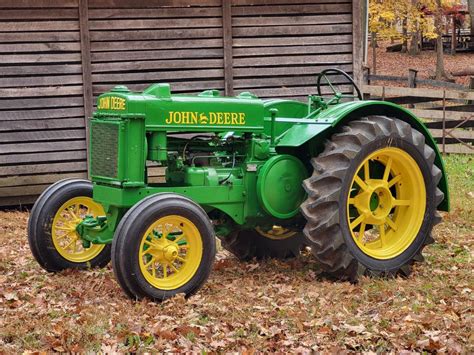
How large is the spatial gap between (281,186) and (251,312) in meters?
1.51

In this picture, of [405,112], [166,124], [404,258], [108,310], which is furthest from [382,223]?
[108,310]

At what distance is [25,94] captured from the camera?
38.0 ft

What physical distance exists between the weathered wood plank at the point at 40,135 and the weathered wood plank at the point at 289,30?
2.59m

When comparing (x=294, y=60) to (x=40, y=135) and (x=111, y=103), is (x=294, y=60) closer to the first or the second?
(x=40, y=135)

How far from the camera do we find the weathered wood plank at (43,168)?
1165cm

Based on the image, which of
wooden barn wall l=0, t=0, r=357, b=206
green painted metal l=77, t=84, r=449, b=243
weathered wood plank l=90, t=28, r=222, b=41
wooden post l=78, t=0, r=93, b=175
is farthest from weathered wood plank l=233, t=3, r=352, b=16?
green painted metal l=77, t=84, r=449, b=243

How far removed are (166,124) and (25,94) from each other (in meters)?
5.08

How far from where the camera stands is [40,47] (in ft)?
38.1

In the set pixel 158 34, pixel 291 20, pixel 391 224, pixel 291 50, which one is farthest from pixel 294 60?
pixel 391 224

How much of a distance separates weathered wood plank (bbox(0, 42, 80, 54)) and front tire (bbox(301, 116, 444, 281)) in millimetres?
5348

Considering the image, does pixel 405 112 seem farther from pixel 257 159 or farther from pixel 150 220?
pixel 150 220

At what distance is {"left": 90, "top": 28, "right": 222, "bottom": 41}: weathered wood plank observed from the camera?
11875 mm

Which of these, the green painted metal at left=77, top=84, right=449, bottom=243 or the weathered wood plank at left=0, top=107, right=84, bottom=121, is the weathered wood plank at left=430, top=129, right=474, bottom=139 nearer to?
the weathered wood plank at left=0, top=107, right=84, bottom=121

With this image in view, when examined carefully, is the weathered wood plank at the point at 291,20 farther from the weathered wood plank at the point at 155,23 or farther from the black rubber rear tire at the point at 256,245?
the black rubber rear tire at the point at 256,245
